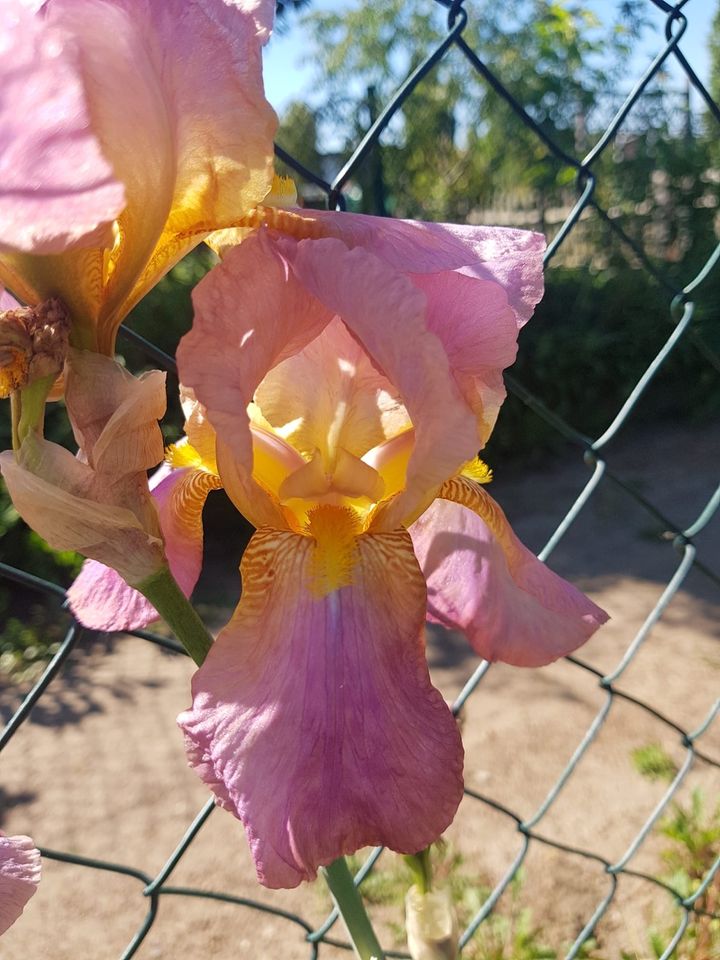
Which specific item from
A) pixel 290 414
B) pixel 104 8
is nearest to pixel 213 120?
pixel 104 8

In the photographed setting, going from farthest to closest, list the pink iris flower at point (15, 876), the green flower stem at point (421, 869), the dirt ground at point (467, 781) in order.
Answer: the dirt ground at point (467, 781) < the green flower stem at point (421, 869) < the pink iris flower at point (15, 876)

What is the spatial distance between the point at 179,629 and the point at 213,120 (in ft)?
0.72

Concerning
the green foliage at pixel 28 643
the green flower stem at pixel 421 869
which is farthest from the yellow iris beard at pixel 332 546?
the green foliage at pixel 28 643

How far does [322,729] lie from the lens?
343 millimetres

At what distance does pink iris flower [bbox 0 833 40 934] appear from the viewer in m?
0.40

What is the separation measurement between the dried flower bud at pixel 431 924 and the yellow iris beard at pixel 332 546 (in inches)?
10.4

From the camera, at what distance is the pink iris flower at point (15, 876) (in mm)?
395

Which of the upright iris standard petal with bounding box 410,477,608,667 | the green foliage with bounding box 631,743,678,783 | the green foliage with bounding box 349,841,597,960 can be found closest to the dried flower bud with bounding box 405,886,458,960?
the upright iris standard petal with bounding box 410,477,608,667

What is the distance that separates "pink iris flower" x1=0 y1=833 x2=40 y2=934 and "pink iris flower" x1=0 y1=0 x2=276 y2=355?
0.24m

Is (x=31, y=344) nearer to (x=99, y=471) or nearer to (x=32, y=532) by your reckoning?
(x=99, y=471)

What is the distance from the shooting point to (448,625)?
50cm

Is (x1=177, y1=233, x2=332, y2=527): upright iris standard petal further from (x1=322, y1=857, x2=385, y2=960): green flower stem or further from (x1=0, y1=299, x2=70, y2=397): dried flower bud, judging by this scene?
(x1=322, y1=857, x2=385, y2=960): green flower stem

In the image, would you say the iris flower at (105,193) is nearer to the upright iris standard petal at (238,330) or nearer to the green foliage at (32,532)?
the upright iris standard petal at (238,330)

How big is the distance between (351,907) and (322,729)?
6.8 inches
